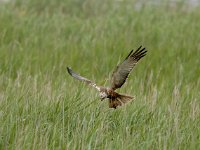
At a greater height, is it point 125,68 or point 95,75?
point 95,75

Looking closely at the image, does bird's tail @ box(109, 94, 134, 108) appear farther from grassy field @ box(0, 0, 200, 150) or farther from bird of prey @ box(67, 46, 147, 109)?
grassy field @ box(0, 0, 200, 150)

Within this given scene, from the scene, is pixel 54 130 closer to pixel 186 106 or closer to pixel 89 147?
pixel 89 147

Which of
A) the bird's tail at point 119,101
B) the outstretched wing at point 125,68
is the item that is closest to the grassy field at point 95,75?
the bird's tail at point 119,101

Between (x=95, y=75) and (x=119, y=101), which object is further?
(x=95, y=75)

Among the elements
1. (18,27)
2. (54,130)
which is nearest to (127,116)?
(54,130)

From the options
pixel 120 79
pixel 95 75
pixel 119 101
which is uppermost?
pixel 95 75

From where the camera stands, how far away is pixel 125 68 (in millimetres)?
3879

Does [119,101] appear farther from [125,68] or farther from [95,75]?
[95,75]

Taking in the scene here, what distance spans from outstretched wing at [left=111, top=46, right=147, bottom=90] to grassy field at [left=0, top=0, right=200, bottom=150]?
0.27 metres

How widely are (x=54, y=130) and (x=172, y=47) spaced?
315cm

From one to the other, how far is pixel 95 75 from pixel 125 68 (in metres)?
2.07

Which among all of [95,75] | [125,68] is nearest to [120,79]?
[125,68]

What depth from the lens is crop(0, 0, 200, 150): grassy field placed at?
3855mm

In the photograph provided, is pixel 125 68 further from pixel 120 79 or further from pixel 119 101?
pixel 119 101
